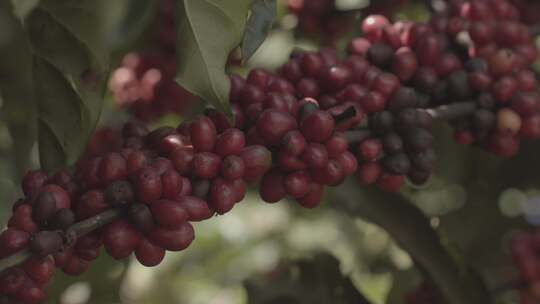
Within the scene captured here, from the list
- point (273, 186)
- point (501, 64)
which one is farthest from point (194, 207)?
point (501, 64)

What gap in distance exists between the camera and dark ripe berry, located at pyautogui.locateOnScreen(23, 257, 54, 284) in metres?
0.99

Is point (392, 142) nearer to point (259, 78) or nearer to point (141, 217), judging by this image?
point (259, 78)

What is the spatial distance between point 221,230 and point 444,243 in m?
0.94

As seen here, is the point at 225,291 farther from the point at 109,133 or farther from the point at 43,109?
the point at 43,109

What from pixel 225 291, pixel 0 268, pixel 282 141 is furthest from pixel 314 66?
pixel 225 291

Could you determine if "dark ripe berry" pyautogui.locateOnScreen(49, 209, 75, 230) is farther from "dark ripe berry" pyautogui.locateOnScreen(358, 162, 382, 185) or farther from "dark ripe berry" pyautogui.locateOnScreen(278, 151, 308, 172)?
"dark ripe berry" pyautogui.locateOnScreen(358, 162, 382, 185)

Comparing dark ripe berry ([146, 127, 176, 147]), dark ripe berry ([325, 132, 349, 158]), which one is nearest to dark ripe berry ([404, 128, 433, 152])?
dark ripe berry ([325, 132, 349, 158])

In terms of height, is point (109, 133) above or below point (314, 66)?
below

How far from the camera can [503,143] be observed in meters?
1.37

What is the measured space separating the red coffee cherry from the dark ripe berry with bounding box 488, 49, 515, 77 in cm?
50

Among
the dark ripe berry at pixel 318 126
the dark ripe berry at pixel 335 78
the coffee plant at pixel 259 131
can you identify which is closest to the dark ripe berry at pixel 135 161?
the coffee plant at pixel 259 131

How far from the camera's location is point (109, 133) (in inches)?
71.4

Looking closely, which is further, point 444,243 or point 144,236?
point 444,243

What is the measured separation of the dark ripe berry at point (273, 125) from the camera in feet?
3.66
